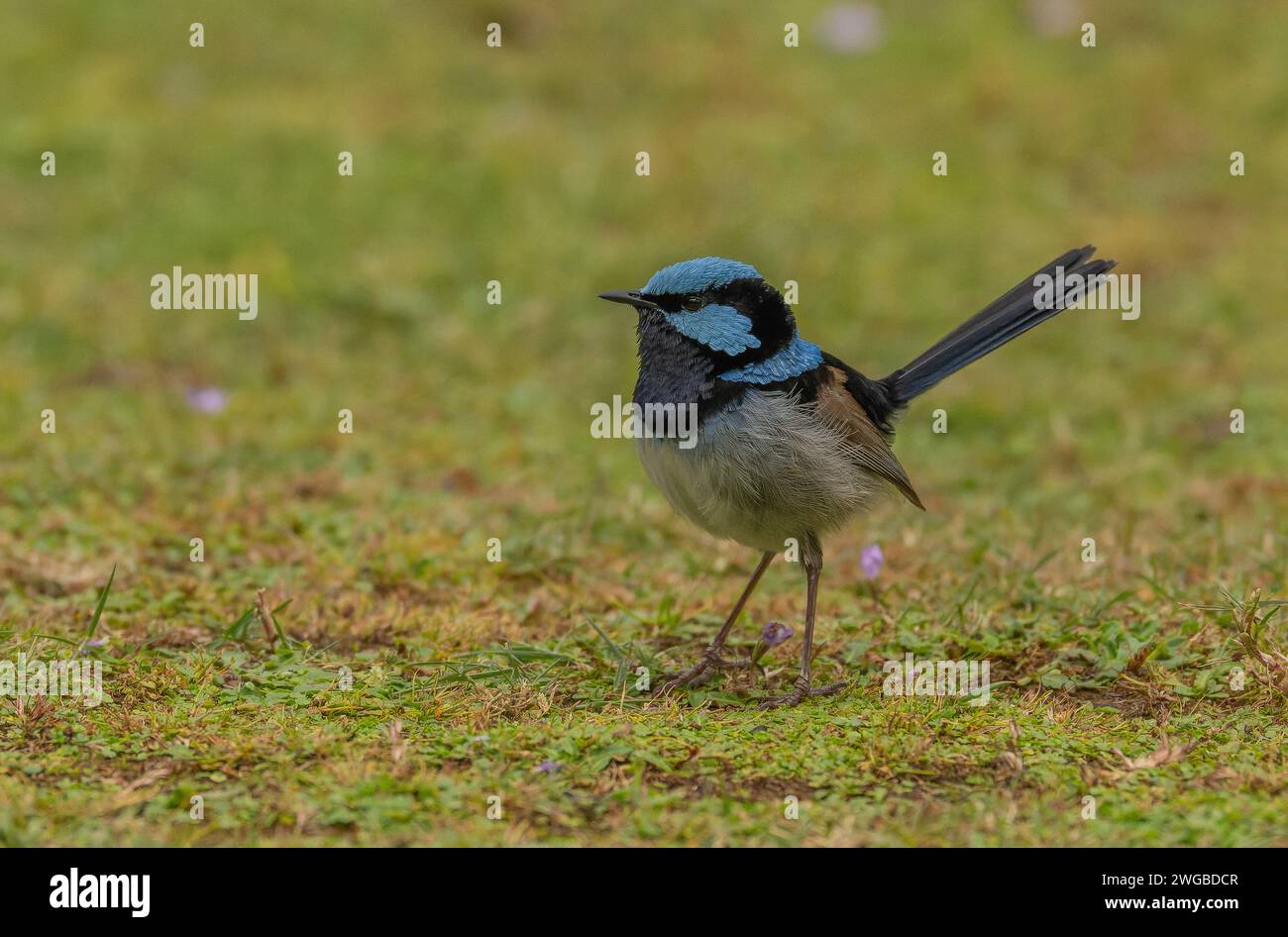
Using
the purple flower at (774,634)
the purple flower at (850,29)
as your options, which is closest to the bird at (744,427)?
the purple flower at (774,634)

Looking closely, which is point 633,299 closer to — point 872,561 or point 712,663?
point 712,663

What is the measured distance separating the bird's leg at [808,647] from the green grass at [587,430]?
0.10 meters

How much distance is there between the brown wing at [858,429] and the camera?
5195mm

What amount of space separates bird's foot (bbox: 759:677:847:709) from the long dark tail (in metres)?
1.30

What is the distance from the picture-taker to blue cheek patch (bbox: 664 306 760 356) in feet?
16.3

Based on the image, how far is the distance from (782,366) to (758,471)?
0.41 meters

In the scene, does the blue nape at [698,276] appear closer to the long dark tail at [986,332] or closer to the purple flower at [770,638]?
the long dark tail at [986,332]

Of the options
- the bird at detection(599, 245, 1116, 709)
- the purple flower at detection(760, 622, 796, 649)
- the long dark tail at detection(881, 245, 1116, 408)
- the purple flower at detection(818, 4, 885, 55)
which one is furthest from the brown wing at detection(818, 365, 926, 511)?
the purple flower at detection(818, 4, 885, 55)

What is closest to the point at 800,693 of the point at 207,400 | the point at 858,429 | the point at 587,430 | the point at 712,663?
the point at 712,663

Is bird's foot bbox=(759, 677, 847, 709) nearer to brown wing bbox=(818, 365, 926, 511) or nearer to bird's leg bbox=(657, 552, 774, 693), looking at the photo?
bird's leg bbox=(657, 552, 774, 693)
